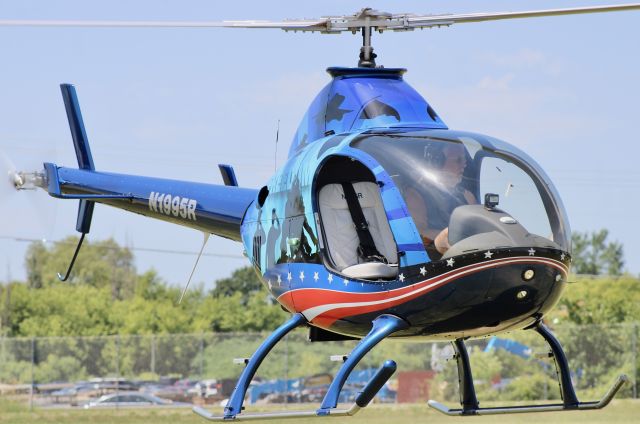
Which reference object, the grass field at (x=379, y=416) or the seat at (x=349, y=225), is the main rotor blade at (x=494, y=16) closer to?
the seat at (x=349, y=225)

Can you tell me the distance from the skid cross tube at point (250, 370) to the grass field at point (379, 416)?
7322 mm

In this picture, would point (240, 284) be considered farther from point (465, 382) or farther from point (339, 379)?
point (339, 379)

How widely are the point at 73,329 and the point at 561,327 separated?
21.1m

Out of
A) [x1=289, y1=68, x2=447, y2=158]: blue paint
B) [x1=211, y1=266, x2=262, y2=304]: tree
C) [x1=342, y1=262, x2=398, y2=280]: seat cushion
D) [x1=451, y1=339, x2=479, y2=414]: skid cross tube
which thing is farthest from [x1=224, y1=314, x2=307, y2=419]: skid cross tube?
[x1=211, y1=266, x2=262, y2=304]: tree

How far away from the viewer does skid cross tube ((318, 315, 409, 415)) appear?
10703 mm

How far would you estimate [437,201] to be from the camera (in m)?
10.5

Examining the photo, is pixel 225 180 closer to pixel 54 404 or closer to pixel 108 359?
pixel 54 404

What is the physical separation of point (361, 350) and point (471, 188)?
1624 mm

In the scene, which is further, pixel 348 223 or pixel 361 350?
pixel 348 223

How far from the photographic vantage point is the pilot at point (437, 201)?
10461mm

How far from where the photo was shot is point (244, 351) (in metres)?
32.1

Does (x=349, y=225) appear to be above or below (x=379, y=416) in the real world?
above

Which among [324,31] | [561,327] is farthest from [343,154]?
[561,327]

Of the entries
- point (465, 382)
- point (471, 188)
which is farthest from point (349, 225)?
point (465, 382)
